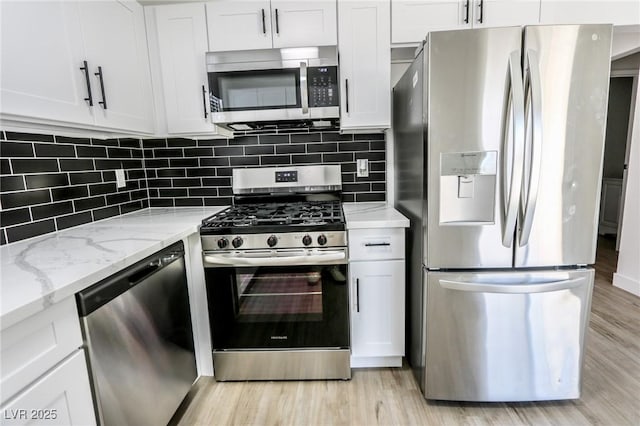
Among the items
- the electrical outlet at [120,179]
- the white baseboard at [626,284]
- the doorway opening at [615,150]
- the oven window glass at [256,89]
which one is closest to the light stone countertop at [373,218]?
the oven window glass at [256,89]

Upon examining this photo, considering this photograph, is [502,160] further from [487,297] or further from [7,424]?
[7,424]

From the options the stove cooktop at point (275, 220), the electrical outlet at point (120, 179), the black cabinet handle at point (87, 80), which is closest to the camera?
the black cabinet handle at point (87, 80)

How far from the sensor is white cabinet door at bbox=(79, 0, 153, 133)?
1.45 m

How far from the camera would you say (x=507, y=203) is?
1.35 meters

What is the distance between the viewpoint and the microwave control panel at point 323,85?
5.65ft

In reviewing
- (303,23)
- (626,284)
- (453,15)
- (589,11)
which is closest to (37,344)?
(303,23)

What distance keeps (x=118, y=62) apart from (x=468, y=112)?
Answer: 1761 mm

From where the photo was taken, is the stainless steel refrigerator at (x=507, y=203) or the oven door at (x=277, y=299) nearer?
the stainless steel refrigerator at (x=507, y=203)

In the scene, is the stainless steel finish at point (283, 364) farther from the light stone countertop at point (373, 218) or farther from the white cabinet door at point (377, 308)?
the light stone countertop at point (373, 218)

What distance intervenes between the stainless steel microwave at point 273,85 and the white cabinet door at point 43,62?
2.01 ft

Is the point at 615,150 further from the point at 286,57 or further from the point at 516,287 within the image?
the point at 286,57

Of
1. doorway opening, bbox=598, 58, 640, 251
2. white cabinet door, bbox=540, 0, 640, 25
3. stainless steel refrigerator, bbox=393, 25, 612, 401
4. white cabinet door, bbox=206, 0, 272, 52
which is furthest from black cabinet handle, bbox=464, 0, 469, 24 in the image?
doorway opening, bbox=598, 58, 640, 251

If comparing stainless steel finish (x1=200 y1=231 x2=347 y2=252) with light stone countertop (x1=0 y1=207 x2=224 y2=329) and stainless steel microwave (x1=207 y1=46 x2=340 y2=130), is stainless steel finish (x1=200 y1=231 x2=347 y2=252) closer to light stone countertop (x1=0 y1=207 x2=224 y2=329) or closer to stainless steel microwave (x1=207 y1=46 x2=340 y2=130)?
light stone countertop (x1=0 y1=207 x2=224 y2=329)

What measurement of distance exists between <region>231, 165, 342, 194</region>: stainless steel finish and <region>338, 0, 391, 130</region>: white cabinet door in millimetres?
386
